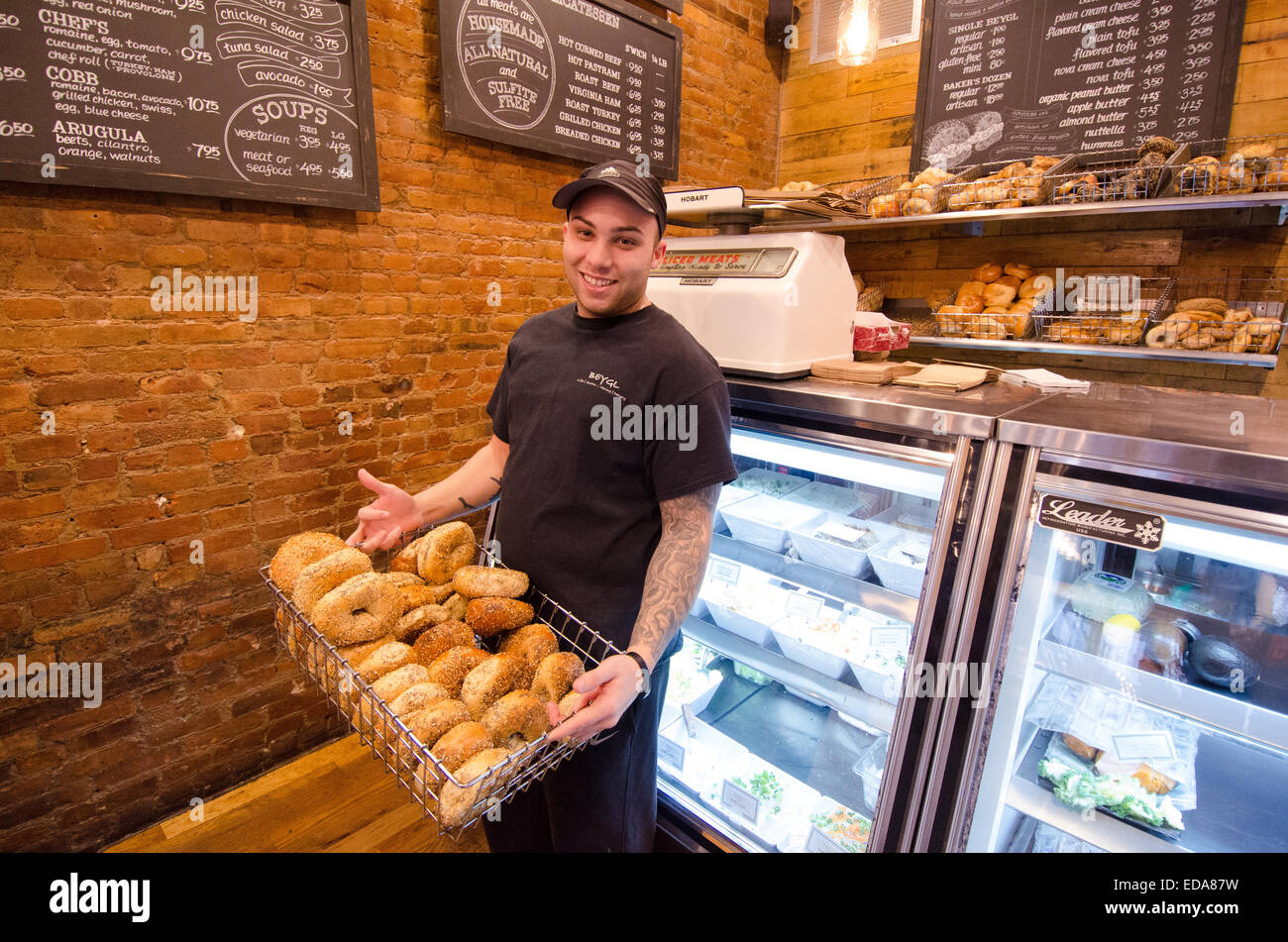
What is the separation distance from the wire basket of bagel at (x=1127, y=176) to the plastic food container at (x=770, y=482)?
1.96 meters

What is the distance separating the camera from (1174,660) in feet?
5.10

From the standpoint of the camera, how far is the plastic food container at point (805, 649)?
209 cm

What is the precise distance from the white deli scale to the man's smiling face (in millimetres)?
482

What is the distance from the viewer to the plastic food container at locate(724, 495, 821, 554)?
90.1 inches

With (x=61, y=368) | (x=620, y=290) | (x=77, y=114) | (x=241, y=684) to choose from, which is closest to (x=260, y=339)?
(x=61, y=368)

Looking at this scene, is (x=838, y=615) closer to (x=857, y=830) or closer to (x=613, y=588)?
(x=857, y=830)

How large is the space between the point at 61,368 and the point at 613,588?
6.70 ft

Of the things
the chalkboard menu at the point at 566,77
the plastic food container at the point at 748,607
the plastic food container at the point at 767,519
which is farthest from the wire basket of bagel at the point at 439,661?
the chalkboard menu at the point at 566,77

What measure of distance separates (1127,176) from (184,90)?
12.4 feet

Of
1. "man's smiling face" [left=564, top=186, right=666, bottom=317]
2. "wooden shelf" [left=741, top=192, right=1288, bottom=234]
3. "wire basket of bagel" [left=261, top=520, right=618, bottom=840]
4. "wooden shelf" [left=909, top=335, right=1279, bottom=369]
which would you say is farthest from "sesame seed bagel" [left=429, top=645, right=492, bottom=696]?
"wooden shelf" [left=909, top=335, right=1279, bottom=369]

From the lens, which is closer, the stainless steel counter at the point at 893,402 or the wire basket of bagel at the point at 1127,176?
the stainless steel counter at the point at 893,402

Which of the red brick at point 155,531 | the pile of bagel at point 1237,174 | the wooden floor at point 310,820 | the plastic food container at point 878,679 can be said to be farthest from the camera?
the pile of bagel at point 1237,174
